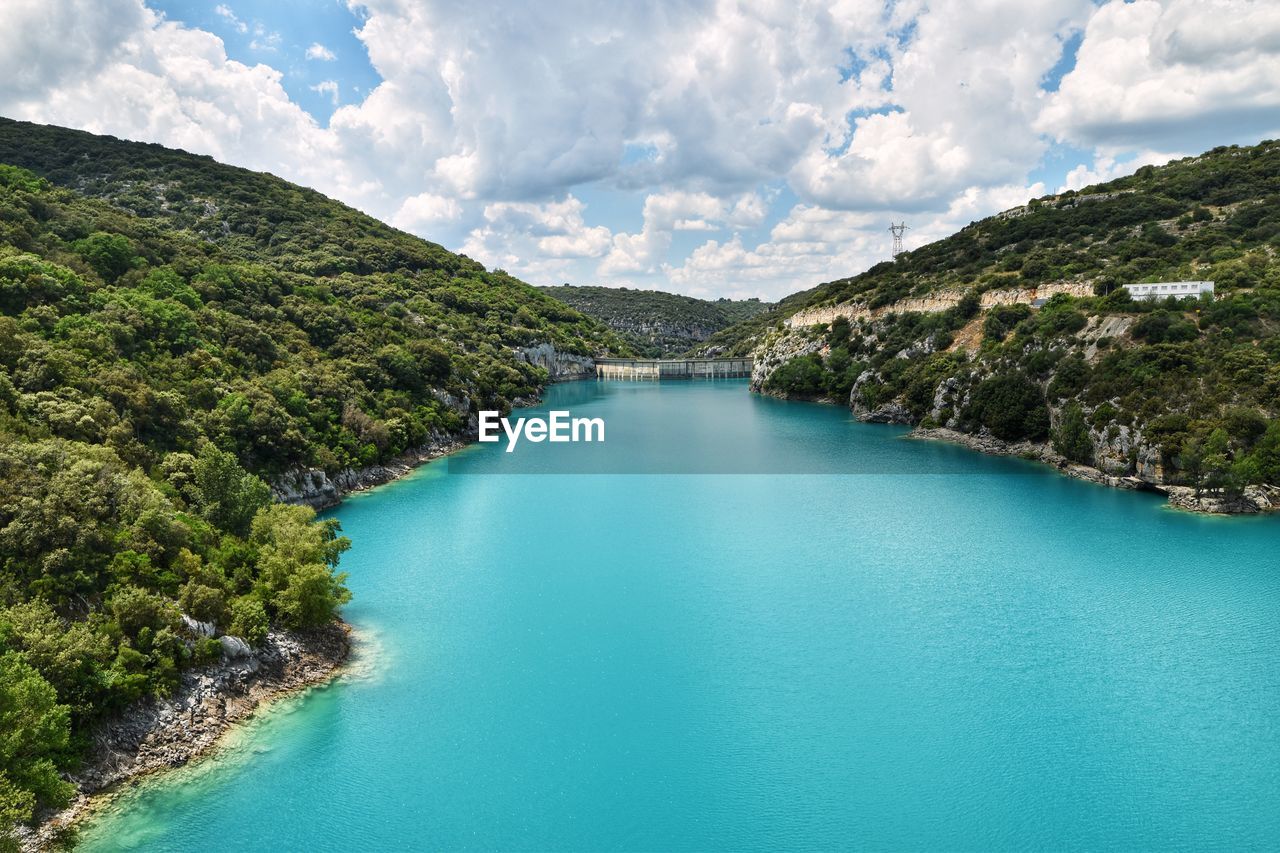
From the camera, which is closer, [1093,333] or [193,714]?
[193,714]

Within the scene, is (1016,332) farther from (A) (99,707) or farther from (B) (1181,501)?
(A) (99,707)

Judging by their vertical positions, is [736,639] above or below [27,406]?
Answer: below

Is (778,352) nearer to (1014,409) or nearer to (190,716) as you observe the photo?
(1014,409)

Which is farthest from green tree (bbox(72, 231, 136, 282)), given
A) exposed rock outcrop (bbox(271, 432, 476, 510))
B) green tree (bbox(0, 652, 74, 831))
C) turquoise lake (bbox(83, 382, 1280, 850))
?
green tree (bbox(0, 652, 74, 831))

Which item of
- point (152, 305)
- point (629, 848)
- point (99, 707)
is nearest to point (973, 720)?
point (629, 848)

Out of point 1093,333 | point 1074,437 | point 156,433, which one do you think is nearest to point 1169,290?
point 1093,333
